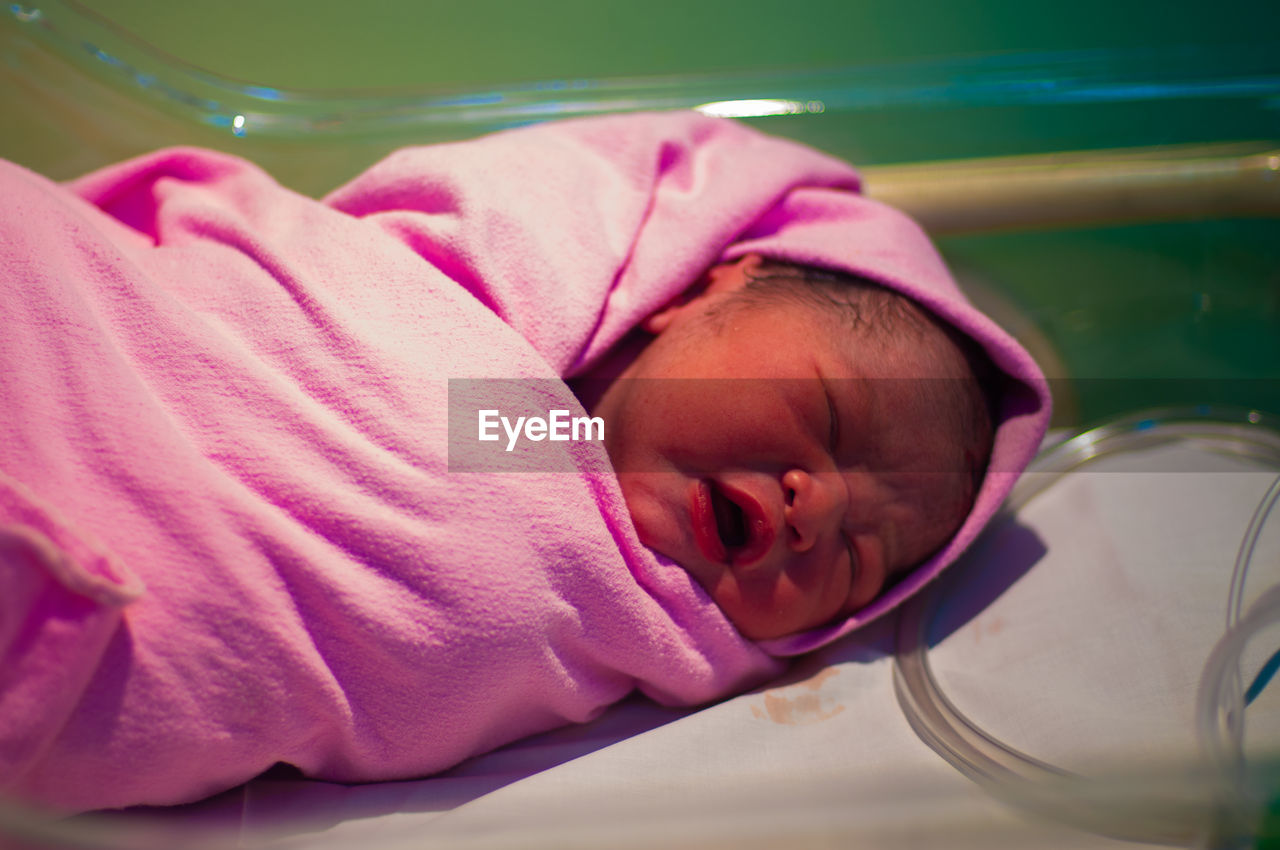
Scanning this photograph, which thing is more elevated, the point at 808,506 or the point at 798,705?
the point at 808,506

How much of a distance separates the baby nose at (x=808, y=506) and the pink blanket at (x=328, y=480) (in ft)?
0.34

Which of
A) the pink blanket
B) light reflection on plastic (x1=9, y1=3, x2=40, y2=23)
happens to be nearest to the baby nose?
the pink blanket

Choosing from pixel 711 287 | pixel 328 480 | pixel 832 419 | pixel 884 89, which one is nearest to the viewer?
pixel 328 480

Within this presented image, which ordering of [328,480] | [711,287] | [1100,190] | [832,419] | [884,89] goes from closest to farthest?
[328,480]
[832,419]
[711,287]
[1100,190]
[884,89]

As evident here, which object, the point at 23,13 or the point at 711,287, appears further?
the point at 23,13

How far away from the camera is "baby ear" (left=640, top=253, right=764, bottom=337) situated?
806 mm

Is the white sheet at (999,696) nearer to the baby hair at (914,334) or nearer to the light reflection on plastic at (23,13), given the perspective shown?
the baby hair at (914,334)

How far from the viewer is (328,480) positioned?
62cm

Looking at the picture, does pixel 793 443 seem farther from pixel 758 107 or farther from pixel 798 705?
pixel 758 107

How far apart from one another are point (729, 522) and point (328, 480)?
0.34 meters

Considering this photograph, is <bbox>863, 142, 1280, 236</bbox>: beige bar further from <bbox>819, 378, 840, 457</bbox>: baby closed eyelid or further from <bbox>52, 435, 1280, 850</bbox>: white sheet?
<bbox>819, 378, 840, 457</bbox>: baby closed eyelid

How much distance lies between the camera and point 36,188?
72 cm

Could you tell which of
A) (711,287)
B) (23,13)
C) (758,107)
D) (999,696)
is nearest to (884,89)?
(758,107)

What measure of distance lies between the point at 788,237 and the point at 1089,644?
18.5 inches
